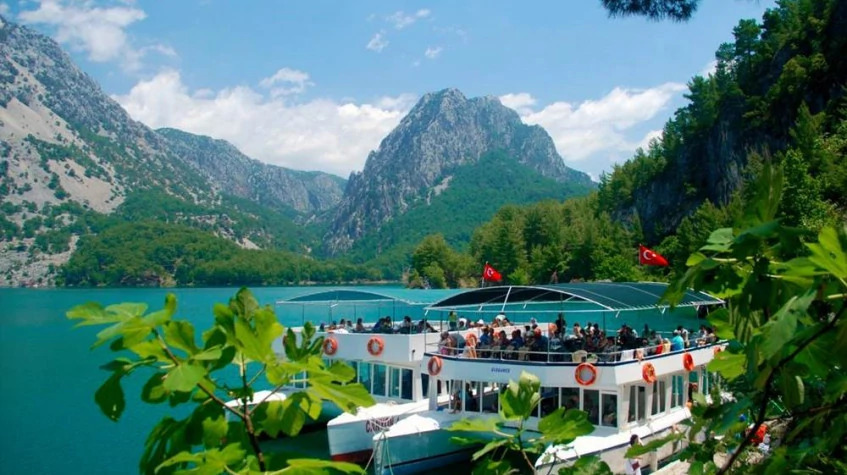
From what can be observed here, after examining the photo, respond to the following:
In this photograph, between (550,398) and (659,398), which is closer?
(550,398)

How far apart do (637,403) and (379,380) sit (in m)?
8.19

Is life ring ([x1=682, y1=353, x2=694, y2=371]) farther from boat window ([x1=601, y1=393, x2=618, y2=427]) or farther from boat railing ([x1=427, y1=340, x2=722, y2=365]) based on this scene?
boat window ([x1=601, y1=393, x2=618, y2=427])

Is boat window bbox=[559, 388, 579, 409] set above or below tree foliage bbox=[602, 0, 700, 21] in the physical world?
below

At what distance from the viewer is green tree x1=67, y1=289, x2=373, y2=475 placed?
1.47 meters

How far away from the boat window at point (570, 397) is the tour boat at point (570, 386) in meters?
0.02

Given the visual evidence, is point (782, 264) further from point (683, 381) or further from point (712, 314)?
point (683, 381)

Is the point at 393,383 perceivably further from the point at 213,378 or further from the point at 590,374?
the point at 213,378

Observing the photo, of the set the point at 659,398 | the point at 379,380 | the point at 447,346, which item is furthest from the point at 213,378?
the point at 379,380

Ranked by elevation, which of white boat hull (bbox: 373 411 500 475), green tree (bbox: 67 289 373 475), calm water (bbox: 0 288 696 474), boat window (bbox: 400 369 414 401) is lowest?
calm water (bbox: 0 288 696 474)

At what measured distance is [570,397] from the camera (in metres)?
16.7

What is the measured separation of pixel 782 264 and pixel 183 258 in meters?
199

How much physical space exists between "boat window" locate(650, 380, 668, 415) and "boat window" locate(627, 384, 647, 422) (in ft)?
1.50

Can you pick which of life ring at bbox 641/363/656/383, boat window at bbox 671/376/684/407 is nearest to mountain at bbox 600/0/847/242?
boat window at bbox 671/376/684/407

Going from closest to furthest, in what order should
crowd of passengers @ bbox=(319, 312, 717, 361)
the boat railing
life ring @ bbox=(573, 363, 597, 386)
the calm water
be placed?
1. life ring @ bbox=(573, 363, 597, 386)
2. the boat railing
3. crowd of passengers @ bbox=(319, 312, 717, 361)
4. the calm water
